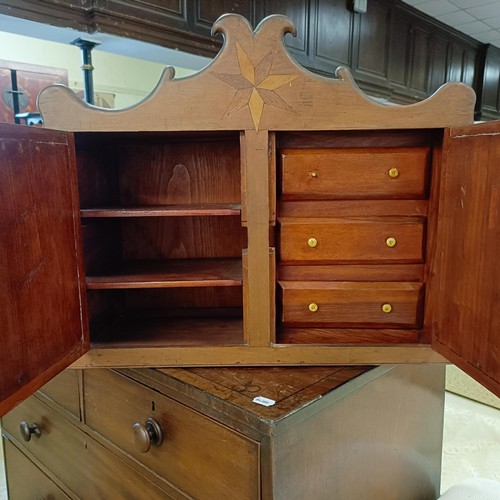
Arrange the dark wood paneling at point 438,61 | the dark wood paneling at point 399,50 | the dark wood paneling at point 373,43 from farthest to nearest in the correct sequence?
the dark wood paneling at point 438,61 → the dark wood paneling at point 399,50 → the dark wood paneling at point 373,43

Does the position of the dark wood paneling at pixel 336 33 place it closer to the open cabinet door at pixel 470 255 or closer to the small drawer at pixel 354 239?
the small drawer at pixel 354 239

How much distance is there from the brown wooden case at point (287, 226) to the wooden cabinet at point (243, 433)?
8cm

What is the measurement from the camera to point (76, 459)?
1216mm

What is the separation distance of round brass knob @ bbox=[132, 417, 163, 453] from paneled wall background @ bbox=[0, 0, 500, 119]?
1186 mm

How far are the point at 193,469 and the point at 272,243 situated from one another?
0.49m

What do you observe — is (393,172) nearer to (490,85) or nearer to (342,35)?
(342,35)

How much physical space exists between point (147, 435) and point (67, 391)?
38 centimetres

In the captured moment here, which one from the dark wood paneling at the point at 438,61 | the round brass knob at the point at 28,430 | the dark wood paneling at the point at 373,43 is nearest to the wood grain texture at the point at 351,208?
the round brass knob at the point at 28,430

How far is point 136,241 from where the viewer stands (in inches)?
52.7

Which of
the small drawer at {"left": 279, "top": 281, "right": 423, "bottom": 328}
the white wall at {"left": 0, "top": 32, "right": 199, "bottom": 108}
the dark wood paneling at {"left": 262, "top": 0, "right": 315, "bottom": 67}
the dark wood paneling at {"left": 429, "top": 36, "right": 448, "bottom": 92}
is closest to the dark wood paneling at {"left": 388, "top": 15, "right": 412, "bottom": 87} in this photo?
the dark wood paneling at {"left": 429, "top": 36, "right": 448, "bottom": 92}

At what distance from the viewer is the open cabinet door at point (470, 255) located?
74 centimetres

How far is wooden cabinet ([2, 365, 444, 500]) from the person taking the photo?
82 centimetres

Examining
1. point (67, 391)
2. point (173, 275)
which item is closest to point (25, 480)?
point (67, 391)

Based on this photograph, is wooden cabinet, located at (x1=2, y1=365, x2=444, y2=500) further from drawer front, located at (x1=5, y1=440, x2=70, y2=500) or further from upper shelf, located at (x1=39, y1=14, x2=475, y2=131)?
upper shelf, located at (x1=39, y1=14, x2=475, y2=131)
